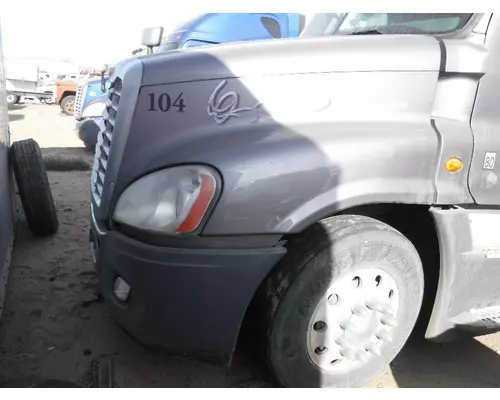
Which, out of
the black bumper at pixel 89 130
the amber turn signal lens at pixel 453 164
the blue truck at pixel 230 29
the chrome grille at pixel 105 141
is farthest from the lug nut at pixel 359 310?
the black bumper at pixel 89 130

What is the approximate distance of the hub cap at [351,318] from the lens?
2.18 metres

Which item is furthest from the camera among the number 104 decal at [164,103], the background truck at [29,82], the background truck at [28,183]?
the background truck at [29,82]

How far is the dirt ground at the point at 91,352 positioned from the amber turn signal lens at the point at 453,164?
1254mm

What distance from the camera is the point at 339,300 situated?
86.4 inches

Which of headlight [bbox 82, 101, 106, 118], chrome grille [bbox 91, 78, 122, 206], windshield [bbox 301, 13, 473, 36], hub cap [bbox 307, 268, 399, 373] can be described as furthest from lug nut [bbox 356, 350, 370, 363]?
headlight [bbox 82, 101, 106, 118]

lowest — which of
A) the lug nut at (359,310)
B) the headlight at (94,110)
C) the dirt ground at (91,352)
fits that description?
the headlight at (94,110)

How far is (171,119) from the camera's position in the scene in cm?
203

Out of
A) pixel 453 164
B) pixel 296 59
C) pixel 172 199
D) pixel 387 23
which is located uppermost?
pixel 387 23

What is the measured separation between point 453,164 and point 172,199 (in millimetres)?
1336

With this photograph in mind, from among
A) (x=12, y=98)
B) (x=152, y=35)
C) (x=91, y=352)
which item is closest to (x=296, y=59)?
(x=91, y=352)

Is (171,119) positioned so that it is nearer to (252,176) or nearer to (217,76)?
(217,76)

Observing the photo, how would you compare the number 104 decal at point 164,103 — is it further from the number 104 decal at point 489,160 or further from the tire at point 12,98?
the tire at point 12,98

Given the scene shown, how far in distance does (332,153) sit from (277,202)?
12.7 inches

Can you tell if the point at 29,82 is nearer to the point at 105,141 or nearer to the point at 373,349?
the point at 105,141
